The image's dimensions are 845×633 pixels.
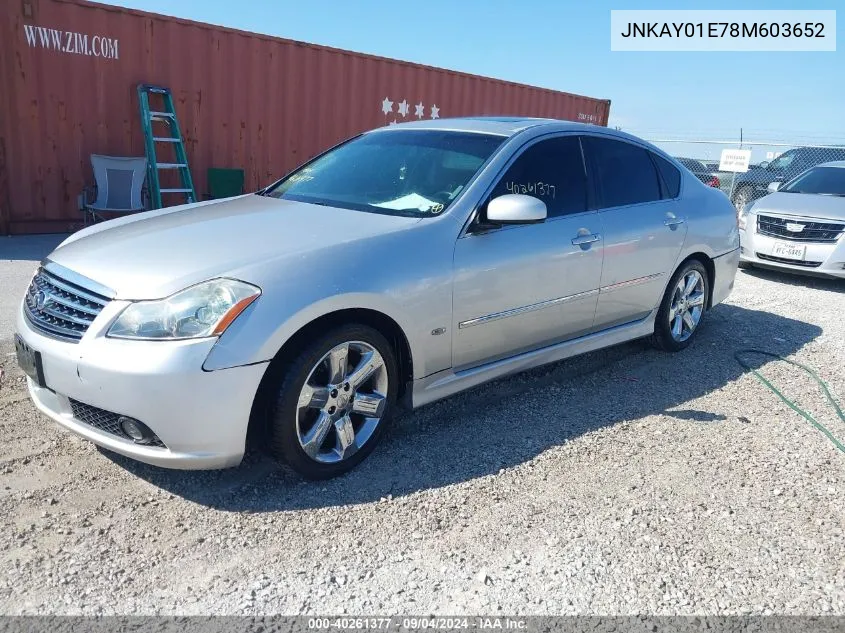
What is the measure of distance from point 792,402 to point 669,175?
1762mm

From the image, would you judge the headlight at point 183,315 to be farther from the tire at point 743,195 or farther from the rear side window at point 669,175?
the tire at point 743,195

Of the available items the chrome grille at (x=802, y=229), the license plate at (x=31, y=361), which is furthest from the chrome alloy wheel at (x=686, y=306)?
the license plate at (x=31, y=361)

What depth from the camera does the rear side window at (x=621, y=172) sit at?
4.24 metres

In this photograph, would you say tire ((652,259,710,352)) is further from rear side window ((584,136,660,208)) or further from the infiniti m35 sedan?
rear side window ((584,136,660,208))

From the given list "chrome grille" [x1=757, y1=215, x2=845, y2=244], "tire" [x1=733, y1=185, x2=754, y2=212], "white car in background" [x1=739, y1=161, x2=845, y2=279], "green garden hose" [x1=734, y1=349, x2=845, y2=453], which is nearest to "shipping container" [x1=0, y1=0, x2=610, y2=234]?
"white car in background" [x1=739, y1=161, x2=845, y2=279]

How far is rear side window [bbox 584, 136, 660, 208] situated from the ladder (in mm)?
6133

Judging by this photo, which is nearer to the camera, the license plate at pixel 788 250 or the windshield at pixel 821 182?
the license plate at pixel 788 250

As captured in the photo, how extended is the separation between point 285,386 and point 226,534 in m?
0.60

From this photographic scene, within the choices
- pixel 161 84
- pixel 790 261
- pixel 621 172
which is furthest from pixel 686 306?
pixel 161 84

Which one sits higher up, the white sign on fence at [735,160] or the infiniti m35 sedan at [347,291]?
the white sign on fence at [735,160]

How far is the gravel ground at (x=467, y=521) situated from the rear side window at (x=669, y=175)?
1636mm

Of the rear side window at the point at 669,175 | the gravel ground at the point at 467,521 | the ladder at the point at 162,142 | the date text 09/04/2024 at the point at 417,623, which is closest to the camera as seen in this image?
the date text 09/04/2024 at the point at 417,623

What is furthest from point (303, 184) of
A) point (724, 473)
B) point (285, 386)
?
point (724, 473)

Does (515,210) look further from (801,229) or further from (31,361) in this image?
(801,229)
